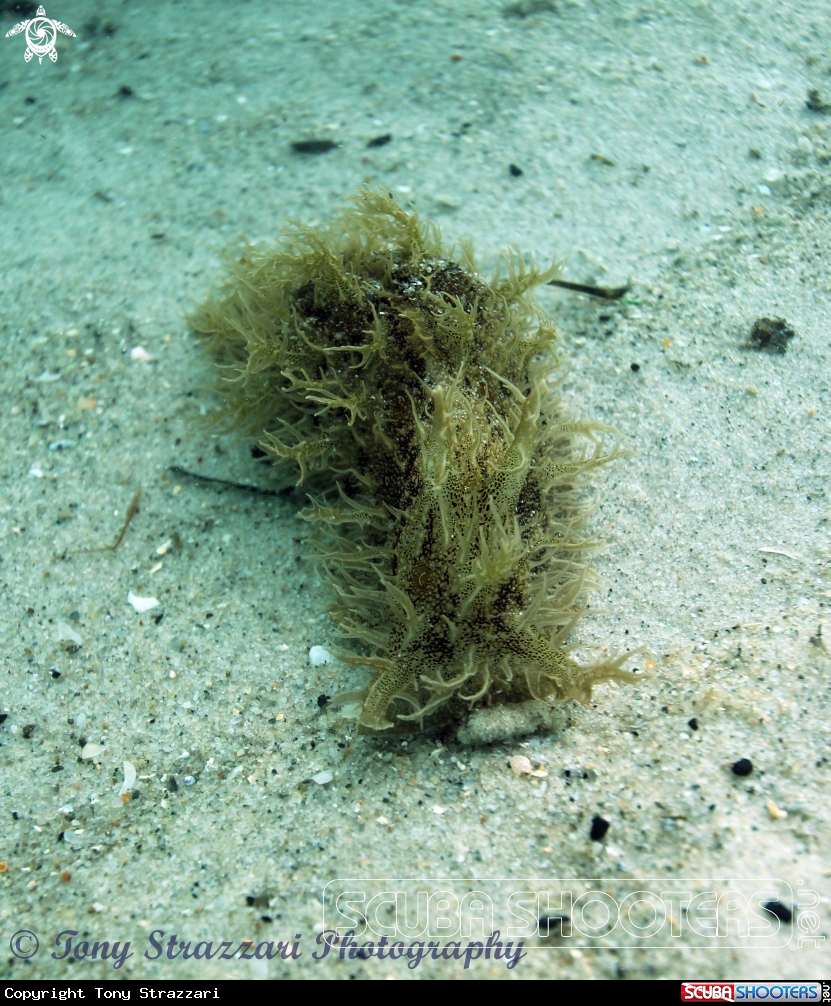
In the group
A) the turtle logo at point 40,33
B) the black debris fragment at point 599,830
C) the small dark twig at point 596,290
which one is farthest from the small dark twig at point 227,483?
the turtle logo at point 40,33

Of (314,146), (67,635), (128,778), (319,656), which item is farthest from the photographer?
(314,146)

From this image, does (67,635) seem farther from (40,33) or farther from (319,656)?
(40,33)

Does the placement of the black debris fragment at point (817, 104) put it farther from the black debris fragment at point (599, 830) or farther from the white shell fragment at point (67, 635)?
the white shell fragment at point (67, 635)

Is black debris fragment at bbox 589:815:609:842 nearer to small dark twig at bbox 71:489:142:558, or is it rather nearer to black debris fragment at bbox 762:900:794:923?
black debris fragment at bbox 762:900:794:923

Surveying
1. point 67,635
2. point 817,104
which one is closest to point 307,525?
point 67,635

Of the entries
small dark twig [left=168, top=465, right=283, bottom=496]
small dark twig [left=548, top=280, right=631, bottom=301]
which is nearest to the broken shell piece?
small dark twig [left=168, top=465, right=283, bottom=496]
